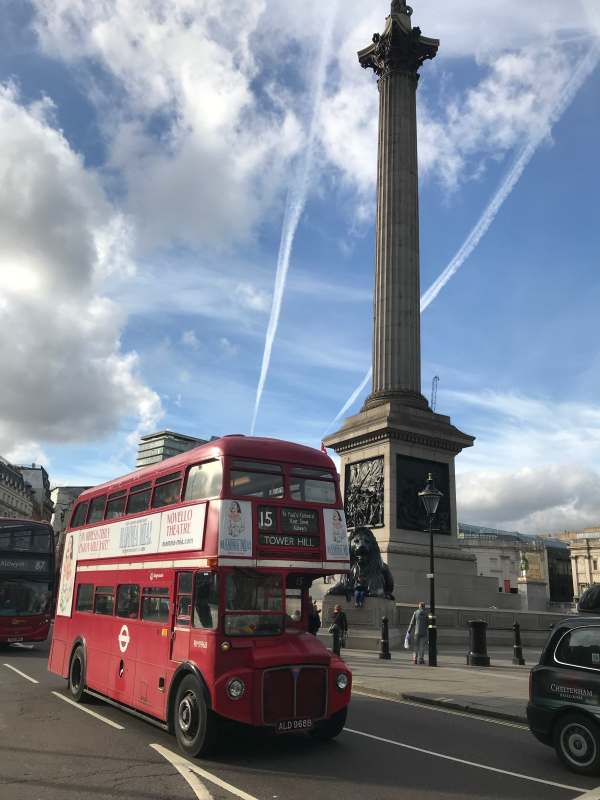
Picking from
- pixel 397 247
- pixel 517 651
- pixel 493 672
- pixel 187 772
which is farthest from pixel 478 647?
pixel 397 247

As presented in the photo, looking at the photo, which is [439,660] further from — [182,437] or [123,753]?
[182,437]

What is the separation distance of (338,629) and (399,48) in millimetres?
31231

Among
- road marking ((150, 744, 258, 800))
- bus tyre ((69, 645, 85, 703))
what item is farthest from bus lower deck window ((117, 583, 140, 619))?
road marking ((150, 744, 258, 800))

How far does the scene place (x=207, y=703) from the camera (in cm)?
823

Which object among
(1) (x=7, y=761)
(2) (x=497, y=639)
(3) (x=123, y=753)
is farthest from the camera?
(2) (x=497, y=639)

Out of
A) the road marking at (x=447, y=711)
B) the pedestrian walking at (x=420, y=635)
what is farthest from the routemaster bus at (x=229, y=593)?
the pedestrian walking at (x=420, y=635)

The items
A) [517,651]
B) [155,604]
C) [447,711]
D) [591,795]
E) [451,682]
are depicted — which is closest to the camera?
[591,795]

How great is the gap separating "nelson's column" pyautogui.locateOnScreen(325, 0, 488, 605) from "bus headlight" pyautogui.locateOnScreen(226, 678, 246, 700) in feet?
63.3

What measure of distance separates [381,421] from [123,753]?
2152cm

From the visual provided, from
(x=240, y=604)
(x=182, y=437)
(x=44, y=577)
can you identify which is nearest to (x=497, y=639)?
(x=44, y=577)

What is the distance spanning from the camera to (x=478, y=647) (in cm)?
1909

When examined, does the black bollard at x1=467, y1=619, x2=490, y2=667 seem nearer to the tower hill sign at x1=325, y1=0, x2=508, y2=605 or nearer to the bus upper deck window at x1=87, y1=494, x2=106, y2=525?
the tower hill sign at x1=325, y1=0, x2=508, y2=605

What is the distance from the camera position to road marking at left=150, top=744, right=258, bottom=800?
6887 millimetres

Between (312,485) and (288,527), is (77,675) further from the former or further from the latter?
(312,485)
